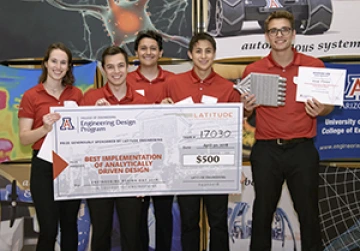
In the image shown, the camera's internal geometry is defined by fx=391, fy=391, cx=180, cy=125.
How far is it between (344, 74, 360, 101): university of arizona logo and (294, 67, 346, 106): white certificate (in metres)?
0.97

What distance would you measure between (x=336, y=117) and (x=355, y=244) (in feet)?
3.78

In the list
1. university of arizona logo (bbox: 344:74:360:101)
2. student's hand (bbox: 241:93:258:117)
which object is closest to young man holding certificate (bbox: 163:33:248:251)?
student's hand (bbox: 241:93:258:117)

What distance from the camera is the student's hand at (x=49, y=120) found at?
8.09ft

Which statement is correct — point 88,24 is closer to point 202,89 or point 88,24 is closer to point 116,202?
point 202,89

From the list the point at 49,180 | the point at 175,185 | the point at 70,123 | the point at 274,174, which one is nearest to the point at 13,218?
the point at 49,180

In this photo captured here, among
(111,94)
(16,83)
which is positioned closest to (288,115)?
(111,94)

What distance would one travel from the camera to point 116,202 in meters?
2.65

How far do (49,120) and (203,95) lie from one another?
3.38ft

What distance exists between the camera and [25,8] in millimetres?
3422

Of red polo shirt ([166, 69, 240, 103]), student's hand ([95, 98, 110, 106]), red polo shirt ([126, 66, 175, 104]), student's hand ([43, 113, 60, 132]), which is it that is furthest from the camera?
red polo shirt ([126, 66, 175, 104])

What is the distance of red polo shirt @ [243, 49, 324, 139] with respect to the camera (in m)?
2.64

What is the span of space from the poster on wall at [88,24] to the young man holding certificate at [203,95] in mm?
708

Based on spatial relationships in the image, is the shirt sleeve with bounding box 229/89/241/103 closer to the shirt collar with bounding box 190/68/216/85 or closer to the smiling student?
the shirt collar with bounding box 190/68/216/85

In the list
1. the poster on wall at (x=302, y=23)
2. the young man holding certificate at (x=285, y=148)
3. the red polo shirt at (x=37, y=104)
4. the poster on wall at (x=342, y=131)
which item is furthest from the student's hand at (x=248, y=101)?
the red polo shirt at (x=37, y=104)
